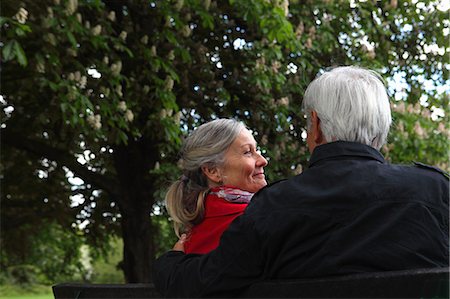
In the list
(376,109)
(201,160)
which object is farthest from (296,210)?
(201,160)

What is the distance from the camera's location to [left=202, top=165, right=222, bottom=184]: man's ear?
9.20 ft

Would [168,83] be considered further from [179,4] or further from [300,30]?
[300,30]

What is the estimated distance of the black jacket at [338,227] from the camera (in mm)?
2029

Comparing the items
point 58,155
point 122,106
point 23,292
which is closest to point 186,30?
point 122,106

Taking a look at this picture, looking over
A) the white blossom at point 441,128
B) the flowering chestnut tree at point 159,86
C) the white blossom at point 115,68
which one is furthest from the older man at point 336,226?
the white blossom at point 441,128

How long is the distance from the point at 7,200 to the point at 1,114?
2.15 metres

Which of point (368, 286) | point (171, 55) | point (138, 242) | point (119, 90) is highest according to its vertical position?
point (171, 55)

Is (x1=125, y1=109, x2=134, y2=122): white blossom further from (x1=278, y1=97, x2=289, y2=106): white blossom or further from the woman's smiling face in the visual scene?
the woman's smiling face

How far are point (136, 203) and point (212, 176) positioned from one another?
23.3ft

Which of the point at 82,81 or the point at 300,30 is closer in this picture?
the point at 82,81

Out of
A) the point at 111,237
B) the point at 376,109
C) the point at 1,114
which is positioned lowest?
the point at 111,237

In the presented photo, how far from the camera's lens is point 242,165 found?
287 cm

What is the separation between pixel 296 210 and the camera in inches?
81.5

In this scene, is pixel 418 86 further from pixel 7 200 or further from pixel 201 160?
pixel 201 160
